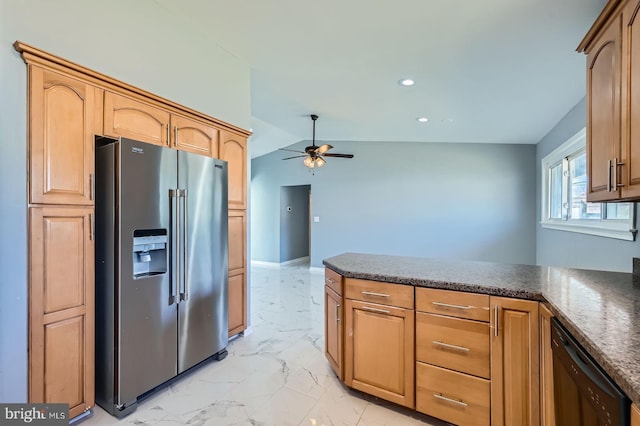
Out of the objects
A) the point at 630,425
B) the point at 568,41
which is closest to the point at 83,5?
the point at 630,425

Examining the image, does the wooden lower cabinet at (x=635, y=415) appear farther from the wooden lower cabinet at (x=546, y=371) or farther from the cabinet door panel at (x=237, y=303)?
the cabinet door panel at (x=237, y=303)

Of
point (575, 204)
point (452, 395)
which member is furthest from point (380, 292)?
point (575, 204)

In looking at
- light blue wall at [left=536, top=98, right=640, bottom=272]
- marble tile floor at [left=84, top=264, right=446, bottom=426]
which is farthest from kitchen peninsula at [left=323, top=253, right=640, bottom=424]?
light blue wall at [left=536, top=98, right=640, bottom=272]

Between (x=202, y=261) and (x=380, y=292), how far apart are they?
4.65 ft

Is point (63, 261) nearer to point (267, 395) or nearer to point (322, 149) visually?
point (267, 395)

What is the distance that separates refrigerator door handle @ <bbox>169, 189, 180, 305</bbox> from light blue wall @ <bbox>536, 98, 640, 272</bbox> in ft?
10.9

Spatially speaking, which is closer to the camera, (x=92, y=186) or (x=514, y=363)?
(x=514, y=363)

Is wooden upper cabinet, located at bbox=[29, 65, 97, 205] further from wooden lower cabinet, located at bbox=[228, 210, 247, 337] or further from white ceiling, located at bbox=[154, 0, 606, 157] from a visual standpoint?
wooden lower cabinet, located at bbox=[228, 210, 247, 337]

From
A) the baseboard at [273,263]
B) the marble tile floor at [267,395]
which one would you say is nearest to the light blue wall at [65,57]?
the marble tile floor at [267,395]

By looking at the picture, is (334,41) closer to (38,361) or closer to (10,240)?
(10,240)

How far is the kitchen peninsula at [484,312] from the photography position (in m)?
1.29

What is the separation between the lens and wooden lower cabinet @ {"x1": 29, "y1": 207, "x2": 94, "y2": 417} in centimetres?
167

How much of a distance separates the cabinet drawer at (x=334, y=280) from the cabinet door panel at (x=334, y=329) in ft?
0.10

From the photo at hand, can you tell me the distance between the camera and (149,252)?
6.95 ft
